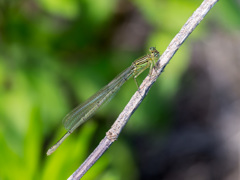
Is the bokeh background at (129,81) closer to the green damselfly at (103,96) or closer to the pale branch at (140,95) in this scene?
the green damselfly at (103,96)

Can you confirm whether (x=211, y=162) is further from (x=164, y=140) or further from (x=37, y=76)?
(x=37, y=76)

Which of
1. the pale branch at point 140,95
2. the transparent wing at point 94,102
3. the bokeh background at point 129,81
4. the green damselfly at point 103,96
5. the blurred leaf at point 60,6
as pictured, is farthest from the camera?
the bokeh background at point 129,81

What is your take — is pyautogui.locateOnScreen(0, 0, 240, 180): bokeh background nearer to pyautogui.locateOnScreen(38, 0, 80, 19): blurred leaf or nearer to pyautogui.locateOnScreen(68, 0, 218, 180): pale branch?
pyautogui.locateOnScreen(38, 0, 80, 19): blurred leaf

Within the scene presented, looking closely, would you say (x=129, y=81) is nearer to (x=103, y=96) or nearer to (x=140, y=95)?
(x=103, y=96)

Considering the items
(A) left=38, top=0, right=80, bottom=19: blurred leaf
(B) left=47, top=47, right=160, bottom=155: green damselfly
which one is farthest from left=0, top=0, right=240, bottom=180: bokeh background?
(B) left=47, top=47, right=160, bottom=155: green damselfly

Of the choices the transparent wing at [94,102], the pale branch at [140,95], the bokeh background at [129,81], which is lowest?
the pale branch at [140,95]

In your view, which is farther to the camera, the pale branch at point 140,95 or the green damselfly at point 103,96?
the green damselfly at point 103,96

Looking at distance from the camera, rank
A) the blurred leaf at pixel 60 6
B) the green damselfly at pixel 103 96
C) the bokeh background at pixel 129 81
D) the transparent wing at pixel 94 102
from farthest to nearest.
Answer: the bokeh background at pixel 129 81 → the blurred leaf at pixel 60 6 → the transparent wing at pixel 94 102 → the green damselfly at pixel 103 96

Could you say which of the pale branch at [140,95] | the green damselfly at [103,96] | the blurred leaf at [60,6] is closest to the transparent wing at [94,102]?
the green damselfly at [103,96]

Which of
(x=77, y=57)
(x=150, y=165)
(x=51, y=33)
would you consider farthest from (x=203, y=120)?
(x=51, y=33)
